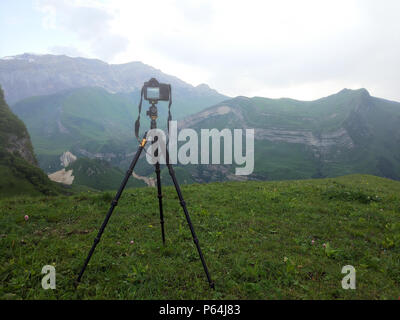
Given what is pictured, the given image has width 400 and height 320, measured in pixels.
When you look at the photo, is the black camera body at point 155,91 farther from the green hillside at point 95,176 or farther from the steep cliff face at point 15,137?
the green hillside at point 95,176

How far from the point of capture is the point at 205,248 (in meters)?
6.48

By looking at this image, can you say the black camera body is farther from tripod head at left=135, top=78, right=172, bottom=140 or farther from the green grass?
the green grass

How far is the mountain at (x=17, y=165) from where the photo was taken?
3644 cm

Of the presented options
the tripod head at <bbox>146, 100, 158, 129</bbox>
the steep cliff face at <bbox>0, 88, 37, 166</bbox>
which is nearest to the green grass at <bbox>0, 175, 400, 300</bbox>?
the tripod head at <bbox>146, 100, 158, 129</bbox>

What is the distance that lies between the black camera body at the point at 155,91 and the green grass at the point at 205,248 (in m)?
4.31

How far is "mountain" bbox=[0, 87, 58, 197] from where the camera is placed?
36.4 meters

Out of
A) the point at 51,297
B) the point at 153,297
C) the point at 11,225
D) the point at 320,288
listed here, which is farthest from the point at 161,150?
the point at 11,225

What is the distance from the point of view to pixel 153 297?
4.50 m

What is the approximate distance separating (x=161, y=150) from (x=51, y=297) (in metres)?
3.84

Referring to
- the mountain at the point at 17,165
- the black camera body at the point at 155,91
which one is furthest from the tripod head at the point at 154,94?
the mountain at the point at 17,165

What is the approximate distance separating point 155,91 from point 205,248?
15.8 ft

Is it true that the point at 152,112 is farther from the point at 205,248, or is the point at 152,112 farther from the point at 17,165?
the point at 17,165
